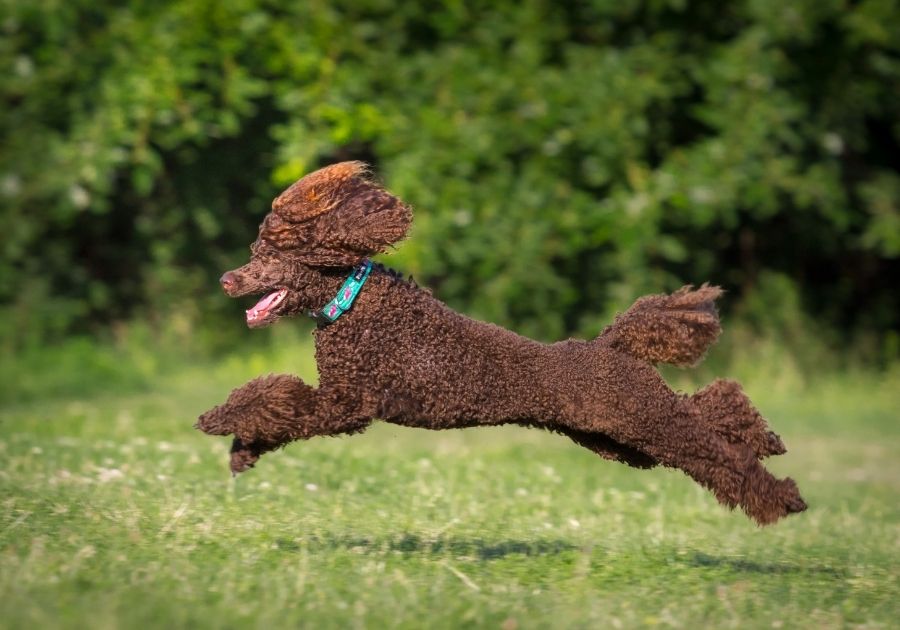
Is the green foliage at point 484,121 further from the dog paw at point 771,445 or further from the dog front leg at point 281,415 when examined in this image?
the dog front leg at point 281,415

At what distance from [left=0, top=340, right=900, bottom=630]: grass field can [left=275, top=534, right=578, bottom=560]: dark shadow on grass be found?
3 cm

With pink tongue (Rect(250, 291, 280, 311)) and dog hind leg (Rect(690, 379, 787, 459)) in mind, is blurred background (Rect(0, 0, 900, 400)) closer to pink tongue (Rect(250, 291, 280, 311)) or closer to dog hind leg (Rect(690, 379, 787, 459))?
dog hind leg (Rect(690, 379, 787, 459))

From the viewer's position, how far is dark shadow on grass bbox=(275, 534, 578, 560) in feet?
21.4

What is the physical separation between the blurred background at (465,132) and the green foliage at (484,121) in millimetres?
30

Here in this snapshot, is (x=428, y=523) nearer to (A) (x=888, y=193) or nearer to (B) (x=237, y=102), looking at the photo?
(B) (x=237, y=102)

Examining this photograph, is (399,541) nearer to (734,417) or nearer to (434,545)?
(434,545)

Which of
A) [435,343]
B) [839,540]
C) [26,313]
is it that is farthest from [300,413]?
[26,313]

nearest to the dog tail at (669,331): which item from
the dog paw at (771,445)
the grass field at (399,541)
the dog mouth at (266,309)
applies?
the dog paw at (771,445)

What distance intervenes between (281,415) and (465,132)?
10.1 m

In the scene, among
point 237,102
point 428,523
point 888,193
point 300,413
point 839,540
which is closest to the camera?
point 300,413

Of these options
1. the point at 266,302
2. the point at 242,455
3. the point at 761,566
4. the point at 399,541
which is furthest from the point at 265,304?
the point at 761,566

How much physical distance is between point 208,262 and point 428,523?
10864 mm

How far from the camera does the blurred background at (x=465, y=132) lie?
15430mm

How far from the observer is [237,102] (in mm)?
15328
